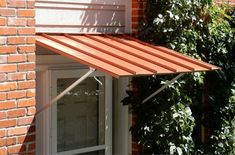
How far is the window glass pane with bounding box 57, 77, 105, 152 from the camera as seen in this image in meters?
6.23

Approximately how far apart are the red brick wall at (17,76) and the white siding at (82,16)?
71cm

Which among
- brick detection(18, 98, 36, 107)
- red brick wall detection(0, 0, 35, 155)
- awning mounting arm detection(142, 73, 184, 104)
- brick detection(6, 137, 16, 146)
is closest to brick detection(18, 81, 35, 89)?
red brick wall detection(0, 0, 35, 155)

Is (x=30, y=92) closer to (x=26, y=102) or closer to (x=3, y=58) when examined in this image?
(x=26, y=102)

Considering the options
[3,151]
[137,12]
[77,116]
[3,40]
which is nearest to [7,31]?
[3,40]

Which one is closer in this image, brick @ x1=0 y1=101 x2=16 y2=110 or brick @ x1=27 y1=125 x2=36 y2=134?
brick @ x1=0 y1=101 x2=16 y2=110

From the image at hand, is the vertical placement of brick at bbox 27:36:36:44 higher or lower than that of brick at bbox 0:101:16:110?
higher

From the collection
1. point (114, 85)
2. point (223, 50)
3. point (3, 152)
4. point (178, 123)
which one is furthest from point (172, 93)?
point (3, 152)

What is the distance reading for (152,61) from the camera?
17.7 feet

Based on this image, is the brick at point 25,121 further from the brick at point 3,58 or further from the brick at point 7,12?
the brick at point 7,12

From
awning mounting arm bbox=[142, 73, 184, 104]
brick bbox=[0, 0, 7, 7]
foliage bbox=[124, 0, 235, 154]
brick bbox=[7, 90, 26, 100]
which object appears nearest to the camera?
brick bbox=[0, 0, 7, 7]

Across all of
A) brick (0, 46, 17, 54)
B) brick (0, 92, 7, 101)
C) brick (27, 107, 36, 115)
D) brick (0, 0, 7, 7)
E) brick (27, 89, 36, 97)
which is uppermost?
brick (0, 0, 7, 7)

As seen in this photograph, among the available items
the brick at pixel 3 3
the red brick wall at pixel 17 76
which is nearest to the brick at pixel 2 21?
the red brick wall at pixel 17 76

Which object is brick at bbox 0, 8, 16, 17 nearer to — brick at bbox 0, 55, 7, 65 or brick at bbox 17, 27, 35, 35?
brick at bbox 17, 27, 35, 35

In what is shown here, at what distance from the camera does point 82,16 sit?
244 inches
